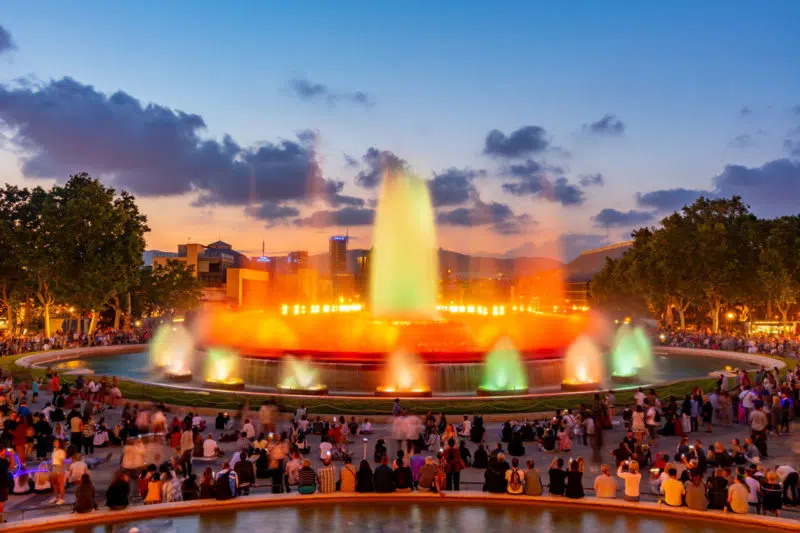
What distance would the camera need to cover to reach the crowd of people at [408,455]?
1471cm

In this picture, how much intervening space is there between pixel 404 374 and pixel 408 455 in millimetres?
13641

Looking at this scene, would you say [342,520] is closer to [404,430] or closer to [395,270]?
[404,430]

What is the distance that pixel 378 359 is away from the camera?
3284cm

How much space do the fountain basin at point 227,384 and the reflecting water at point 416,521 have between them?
61.1 feet

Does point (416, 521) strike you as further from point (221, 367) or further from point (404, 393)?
point (221, 367)

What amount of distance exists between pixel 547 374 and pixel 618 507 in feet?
66.4

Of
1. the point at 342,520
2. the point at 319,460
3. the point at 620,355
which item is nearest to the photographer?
the point at 342,520

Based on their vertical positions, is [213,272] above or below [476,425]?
above

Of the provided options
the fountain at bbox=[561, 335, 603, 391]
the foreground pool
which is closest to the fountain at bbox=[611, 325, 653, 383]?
the fountain at bbox=[561, 335, 603, 391]

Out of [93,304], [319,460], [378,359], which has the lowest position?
[319,460]

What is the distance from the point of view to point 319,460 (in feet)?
66.1

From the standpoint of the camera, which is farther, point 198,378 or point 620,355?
point 620,355

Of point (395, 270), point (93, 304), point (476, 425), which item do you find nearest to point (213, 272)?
point (93, 304)

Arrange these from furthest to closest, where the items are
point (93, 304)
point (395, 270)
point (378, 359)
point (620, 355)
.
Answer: point (93, 304), point (395, 270), point (620, 355), point (378, 359)
